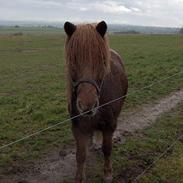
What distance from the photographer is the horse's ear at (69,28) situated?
377 cm

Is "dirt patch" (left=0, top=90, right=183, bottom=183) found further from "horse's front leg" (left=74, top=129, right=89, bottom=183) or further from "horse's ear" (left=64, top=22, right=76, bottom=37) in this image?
"horse's ear" (left=64, top=22, right=76, bottom=37)

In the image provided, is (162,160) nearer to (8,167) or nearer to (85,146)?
(85,146)

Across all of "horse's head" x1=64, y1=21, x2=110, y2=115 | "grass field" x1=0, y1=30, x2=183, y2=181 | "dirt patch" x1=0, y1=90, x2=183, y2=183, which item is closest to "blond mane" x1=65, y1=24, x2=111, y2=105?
"horse's head" x1=64, y1=21, x2=110, y2=115

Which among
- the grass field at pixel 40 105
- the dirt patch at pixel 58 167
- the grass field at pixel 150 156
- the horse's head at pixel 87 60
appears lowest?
the grass field at pixel 40 105

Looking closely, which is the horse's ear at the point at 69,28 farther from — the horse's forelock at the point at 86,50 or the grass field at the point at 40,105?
the grass field at the point at 40,105

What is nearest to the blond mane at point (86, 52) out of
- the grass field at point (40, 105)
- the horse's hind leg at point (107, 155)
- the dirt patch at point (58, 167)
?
the horse's hind leg at point (107, 155)

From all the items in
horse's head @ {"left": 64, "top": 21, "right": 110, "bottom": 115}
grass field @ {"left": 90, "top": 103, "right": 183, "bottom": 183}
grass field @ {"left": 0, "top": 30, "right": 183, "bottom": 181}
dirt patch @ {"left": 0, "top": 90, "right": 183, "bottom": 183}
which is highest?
horse's head @ {"left": 64, "top": 21, "right": 110, "bottom": 115}

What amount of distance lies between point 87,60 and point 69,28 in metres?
0.43

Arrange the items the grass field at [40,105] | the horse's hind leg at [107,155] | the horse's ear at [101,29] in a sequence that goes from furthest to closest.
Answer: the grass field at [40,105] → the horse's hind leg at [107,155] → the horse's ear at [101,29]

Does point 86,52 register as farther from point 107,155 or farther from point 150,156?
point 150,156

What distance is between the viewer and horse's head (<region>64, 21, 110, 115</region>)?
3.69 m

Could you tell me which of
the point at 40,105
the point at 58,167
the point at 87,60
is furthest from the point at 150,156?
the point at 40,105

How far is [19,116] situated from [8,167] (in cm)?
291

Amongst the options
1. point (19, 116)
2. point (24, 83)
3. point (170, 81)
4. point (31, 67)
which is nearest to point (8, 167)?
point (19, 116)
